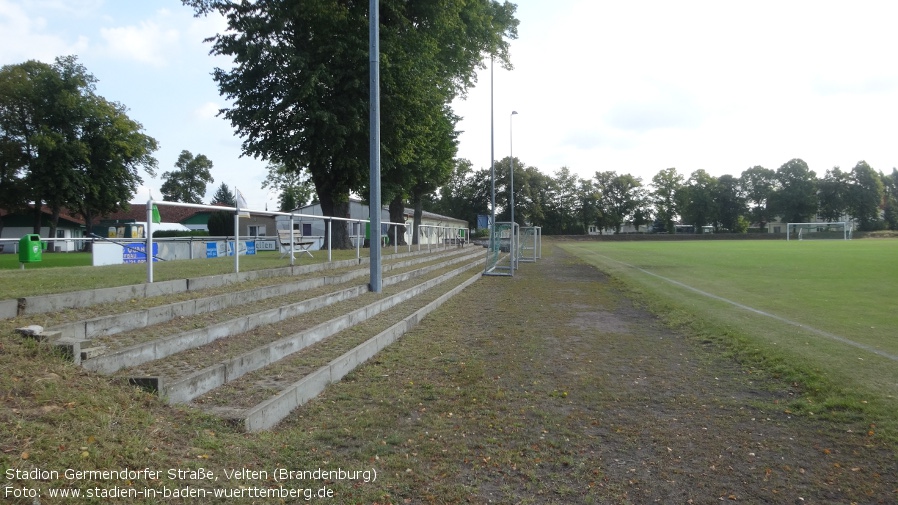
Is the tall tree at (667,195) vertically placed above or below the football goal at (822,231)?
above

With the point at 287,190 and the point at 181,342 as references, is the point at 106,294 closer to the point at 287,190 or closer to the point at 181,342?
the point at 181,342

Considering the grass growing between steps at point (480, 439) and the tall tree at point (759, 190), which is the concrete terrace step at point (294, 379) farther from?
the tall tree at point (759, 190)

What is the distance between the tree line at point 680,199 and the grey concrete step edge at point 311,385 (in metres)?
83.5

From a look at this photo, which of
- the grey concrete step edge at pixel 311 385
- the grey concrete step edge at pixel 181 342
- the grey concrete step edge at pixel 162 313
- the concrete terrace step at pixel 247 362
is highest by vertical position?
the grey concrete step edge at pixel 162 313

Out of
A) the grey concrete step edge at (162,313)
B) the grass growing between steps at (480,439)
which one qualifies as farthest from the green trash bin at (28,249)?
the grass growing between steps at (480,439)

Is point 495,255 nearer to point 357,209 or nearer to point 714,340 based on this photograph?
point 714,340

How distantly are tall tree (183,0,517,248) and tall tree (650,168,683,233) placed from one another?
9959 cm

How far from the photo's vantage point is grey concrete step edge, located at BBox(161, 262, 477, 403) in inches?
182

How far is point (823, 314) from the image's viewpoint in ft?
37.6

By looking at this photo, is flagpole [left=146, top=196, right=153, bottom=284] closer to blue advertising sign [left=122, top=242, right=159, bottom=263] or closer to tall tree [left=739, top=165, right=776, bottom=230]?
blue advertising sign [left=122, top=242, right=159, bottom=263]

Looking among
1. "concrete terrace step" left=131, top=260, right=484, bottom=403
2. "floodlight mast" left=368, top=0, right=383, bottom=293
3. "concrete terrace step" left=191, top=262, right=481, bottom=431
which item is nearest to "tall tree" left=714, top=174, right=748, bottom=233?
"floodlight mast" left=368, top=0, right=383, bottom=293

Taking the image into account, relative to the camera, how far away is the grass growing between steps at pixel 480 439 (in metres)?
3.71

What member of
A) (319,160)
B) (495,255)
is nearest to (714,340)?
(495,255)

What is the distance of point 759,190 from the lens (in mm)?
110062
